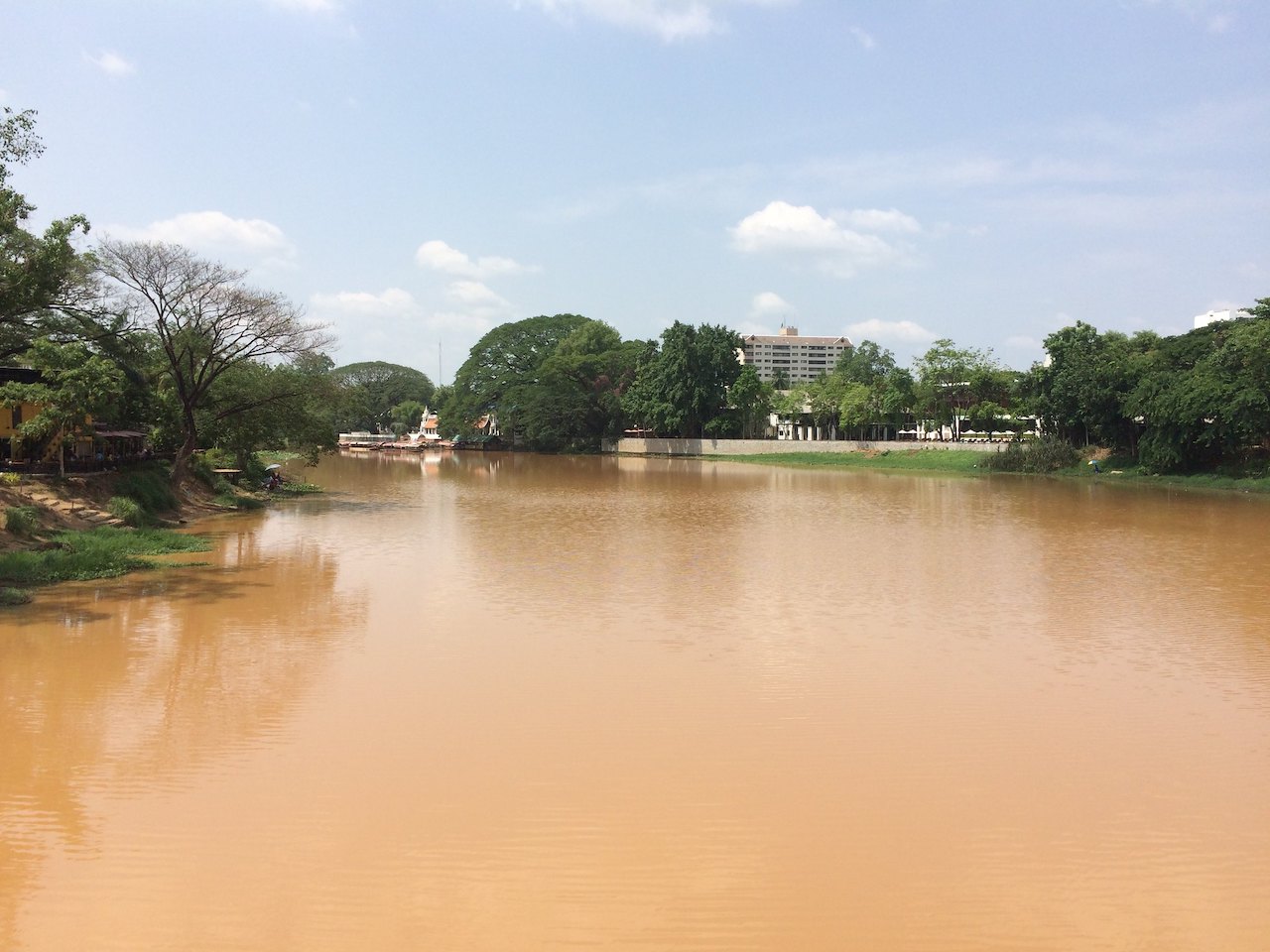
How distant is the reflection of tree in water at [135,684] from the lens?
7613 mm

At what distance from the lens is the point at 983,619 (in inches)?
590

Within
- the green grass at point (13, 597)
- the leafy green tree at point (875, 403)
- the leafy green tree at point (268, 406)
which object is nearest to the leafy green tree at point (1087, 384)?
the leafy green tree at point (875, 403)

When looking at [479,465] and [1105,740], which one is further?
[479,465]

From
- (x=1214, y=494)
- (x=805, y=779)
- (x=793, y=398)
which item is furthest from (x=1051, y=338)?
(x=805, y=779)

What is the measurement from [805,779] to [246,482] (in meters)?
33.0

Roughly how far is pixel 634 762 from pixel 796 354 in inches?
7233

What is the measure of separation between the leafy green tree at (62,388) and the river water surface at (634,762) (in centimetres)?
549

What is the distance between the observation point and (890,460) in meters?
63.4

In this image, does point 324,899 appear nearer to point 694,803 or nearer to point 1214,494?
point 694,803

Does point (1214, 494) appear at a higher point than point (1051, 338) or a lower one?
lower

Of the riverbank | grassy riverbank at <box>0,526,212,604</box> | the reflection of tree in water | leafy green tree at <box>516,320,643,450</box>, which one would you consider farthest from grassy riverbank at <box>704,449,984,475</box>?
the reflection of tree in water

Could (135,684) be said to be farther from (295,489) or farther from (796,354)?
(796,354)

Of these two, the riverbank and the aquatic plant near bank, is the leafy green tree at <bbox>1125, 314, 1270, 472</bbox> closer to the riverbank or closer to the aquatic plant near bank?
the aquatic plant near bank

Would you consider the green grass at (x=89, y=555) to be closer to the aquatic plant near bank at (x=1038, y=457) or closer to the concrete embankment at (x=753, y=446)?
the aquatic plant near bank at (x=1038, y=457)
